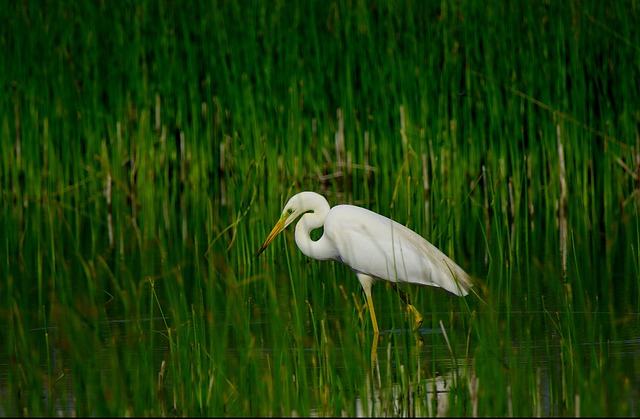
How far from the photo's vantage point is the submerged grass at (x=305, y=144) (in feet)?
20.5

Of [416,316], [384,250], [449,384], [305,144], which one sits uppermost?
[305,144]

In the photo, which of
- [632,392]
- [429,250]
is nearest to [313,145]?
[429,250]

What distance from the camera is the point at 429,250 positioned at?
18.7ft

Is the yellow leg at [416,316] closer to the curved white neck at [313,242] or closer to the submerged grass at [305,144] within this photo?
the submerged grass at [305,144]

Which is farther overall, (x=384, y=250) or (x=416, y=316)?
(x=384, y=250)

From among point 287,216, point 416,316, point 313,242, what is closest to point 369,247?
point 313,242

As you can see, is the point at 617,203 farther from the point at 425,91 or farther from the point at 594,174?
the point at 425,91

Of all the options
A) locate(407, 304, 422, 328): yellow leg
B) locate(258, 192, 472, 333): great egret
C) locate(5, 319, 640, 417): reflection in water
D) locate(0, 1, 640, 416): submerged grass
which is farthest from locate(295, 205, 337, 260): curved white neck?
locate(5, 319, 640, 417): reflection in water

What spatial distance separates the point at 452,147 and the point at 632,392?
4102 mm

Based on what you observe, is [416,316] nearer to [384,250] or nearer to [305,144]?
[384,250]

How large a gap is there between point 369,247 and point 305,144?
2884 millimetres

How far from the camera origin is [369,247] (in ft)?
19.0

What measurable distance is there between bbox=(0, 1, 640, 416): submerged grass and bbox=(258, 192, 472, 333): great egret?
0.18 m

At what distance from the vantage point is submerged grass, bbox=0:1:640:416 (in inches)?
247
